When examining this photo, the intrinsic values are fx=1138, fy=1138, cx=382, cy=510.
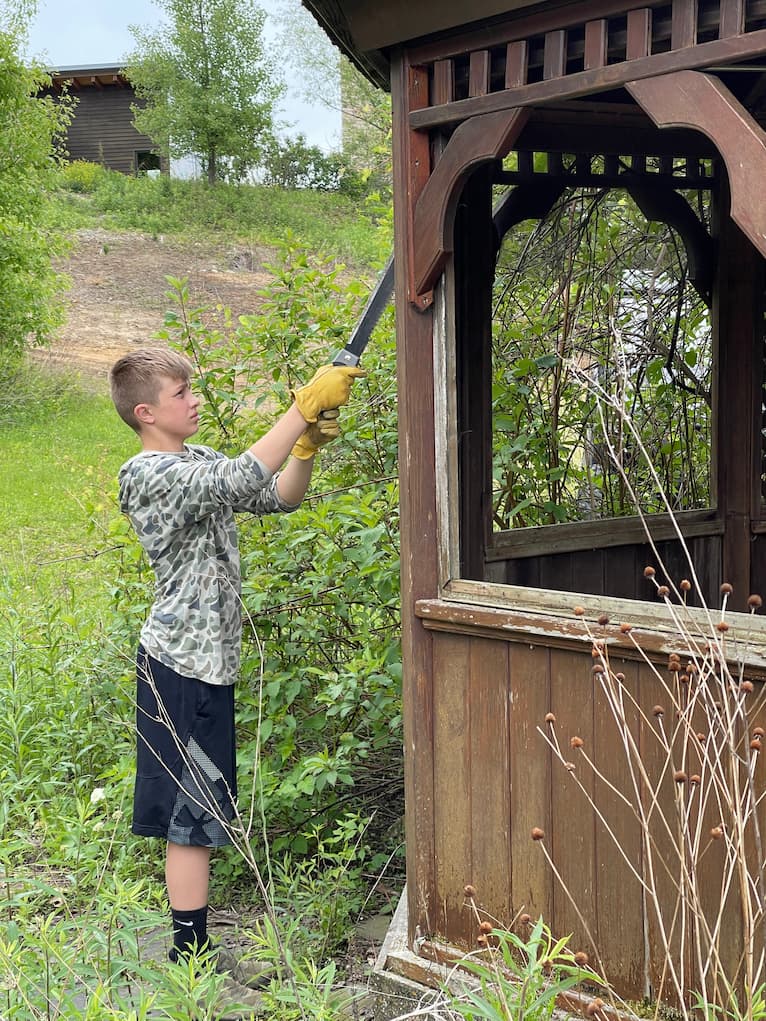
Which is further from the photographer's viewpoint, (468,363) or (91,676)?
(91,676)

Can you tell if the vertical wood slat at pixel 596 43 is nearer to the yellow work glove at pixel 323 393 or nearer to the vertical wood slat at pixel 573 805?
the yellow work glove at pixel 323 393

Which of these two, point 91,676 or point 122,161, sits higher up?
point 122,161

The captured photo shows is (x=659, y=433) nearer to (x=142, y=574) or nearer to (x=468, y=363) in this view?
(x=468, y=363)

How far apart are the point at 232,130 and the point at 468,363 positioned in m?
31.0

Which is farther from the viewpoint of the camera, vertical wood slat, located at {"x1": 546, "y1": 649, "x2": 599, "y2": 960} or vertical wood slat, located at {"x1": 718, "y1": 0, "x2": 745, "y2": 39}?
vertical wood slat, located at {"x1": 546, "y1": 649, "x2": 599, "y2": 960}

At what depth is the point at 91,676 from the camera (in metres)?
5.38

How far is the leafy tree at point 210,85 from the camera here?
32594mm

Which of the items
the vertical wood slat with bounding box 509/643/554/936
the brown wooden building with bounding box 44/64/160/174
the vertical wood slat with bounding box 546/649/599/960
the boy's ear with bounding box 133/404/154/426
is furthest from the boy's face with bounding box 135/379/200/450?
the brown wooden building with bounding box 44/64/160/174

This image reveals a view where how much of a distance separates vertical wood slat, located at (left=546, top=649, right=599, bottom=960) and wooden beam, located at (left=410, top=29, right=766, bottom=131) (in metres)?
1.36

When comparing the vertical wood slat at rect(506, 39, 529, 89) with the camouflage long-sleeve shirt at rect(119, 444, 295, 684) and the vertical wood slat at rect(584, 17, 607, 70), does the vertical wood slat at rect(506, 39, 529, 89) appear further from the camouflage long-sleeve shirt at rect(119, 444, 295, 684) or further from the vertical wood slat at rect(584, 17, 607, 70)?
the camouflage long-sleeve shirt at rect(119, 444, 295, 684)

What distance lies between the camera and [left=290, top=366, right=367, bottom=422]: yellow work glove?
3119mm

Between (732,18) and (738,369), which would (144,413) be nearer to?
(732,18)

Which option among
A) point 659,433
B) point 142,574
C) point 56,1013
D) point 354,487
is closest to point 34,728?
point 142,574

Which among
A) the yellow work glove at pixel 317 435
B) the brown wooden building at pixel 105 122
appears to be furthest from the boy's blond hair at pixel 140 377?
the brown wooden building at pixel 105 122
